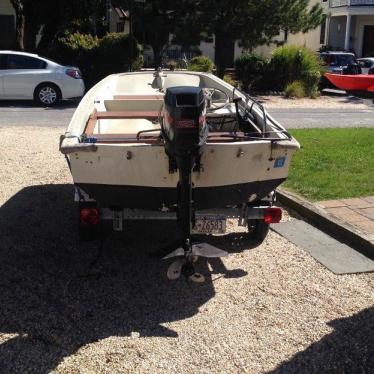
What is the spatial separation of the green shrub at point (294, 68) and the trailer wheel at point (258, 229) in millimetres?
16974

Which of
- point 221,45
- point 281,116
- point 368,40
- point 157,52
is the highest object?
point 368,40

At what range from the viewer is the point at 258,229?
5.89 metres

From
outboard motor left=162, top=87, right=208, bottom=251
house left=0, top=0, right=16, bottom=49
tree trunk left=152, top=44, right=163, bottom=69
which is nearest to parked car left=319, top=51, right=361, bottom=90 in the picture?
tree trunk left=152, top=44, right=163, bottom=69

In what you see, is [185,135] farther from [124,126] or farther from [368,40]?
[368,40]

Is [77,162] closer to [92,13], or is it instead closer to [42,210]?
A: [42,210]

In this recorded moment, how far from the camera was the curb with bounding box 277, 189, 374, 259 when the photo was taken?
5.75 meters

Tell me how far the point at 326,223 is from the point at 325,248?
1.97 ft

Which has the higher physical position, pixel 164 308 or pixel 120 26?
pixel 120 26

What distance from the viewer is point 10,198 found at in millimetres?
7238

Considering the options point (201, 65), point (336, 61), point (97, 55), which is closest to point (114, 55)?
point (97, 55)

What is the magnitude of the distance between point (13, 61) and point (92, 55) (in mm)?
4917

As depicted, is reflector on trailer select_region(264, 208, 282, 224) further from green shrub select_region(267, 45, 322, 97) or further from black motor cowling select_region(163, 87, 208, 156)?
green shrub select_region(267, 45, 322, 97)

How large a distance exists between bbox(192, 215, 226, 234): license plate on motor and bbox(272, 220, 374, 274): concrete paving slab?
112 centimetres

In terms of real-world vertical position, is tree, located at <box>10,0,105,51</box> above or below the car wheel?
above
